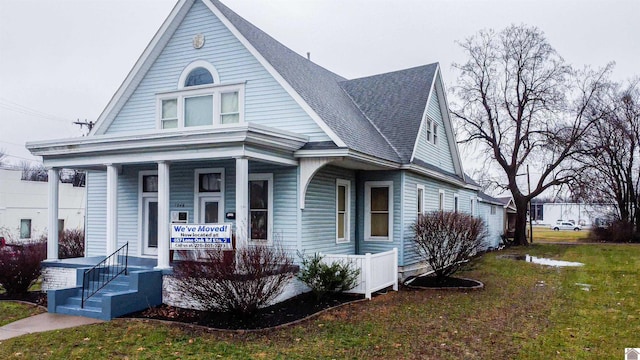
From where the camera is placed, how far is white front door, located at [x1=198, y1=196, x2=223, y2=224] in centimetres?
1353

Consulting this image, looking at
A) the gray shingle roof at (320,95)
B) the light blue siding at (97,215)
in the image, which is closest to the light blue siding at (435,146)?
the gray shingle roof at (320,95)

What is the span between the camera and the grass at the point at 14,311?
1048 centimetres

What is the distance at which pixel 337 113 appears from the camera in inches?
581

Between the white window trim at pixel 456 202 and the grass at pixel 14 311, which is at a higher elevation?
the white window trim at pixel 456 202

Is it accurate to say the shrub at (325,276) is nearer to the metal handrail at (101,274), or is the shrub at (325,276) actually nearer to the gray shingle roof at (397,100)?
the metal handrail at (101,274)

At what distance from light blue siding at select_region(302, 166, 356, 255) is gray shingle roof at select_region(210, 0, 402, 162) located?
3.95 ft

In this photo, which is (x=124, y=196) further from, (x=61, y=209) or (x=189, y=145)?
(x=61, y=209)

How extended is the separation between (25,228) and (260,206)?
86.7 feet

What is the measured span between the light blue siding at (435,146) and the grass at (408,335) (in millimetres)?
6588

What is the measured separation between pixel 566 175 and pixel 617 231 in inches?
405

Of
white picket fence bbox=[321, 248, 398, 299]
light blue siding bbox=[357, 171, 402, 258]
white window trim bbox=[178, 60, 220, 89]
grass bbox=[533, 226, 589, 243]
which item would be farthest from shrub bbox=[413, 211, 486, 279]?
grass bbox=[533, 226, 589, 243]

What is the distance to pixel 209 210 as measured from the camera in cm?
1361

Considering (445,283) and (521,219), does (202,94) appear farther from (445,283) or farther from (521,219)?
(521,219)

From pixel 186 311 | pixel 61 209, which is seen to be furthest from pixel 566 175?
pixel 61 209
